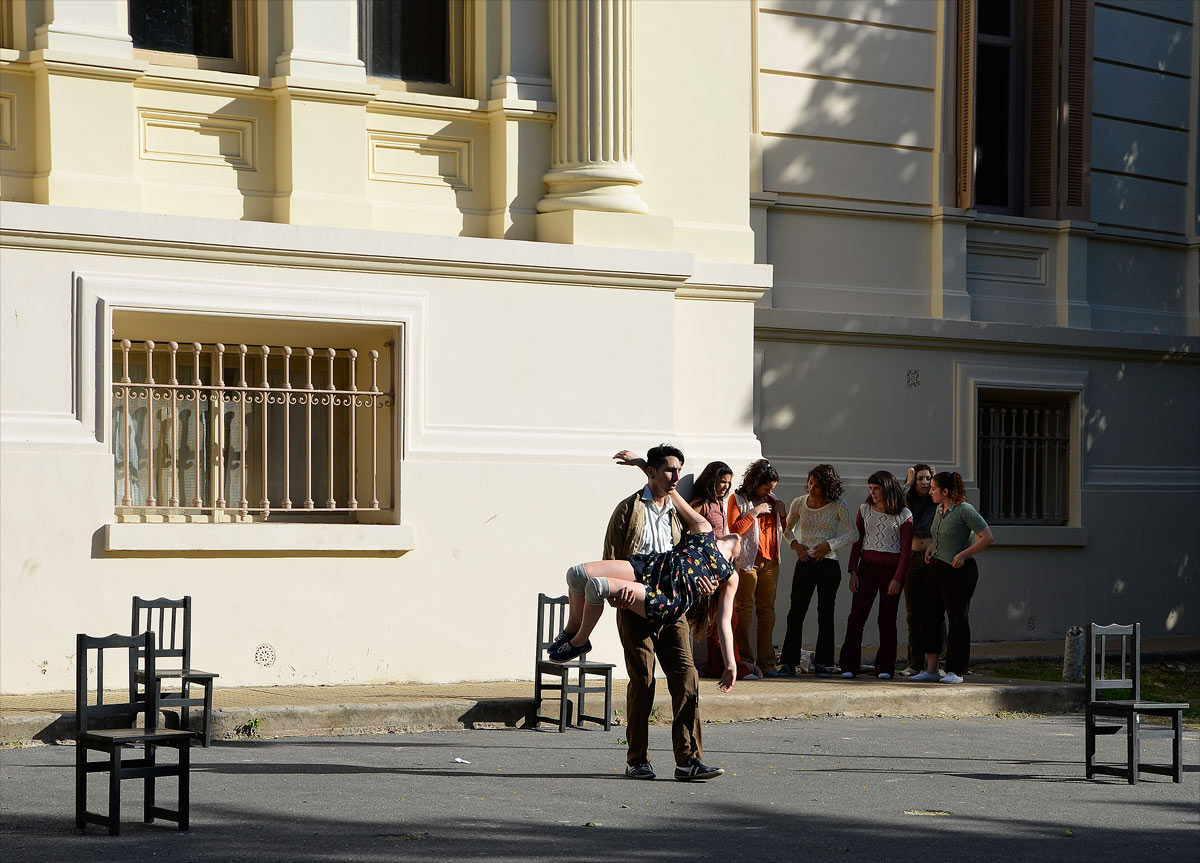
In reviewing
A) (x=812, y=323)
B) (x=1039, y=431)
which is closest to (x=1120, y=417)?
(x=1039, y=431)

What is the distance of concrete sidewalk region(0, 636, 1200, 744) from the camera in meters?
11.0

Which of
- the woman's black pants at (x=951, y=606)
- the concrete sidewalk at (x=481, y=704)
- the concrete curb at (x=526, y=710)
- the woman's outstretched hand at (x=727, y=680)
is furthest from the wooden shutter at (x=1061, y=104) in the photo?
the woman's outstretched hand at (x=727, y=680)

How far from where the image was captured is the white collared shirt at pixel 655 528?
31.6 feet

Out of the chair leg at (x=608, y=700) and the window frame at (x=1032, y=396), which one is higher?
the window frame at (x=1032, y=396)

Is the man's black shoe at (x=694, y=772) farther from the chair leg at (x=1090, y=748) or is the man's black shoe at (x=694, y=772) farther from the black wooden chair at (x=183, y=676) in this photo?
the black wooden chair at (x=183, y=676)

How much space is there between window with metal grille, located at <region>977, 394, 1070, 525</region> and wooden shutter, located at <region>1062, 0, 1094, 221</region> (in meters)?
1.97

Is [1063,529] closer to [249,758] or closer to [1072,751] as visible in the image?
[1072,751]

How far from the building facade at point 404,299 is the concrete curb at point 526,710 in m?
1.18

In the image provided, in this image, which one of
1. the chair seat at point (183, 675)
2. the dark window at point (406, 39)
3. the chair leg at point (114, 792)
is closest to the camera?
the chair leg at point (114, 792)

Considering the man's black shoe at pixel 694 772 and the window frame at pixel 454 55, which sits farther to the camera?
the window frame at pixel 454 55

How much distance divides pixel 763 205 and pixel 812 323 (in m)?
1.15

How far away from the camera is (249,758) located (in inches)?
400

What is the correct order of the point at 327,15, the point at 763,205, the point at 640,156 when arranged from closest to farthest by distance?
the point at 327,15 → the point at 640,156 → the point at 763,205

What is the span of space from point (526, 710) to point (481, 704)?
0.31 m
